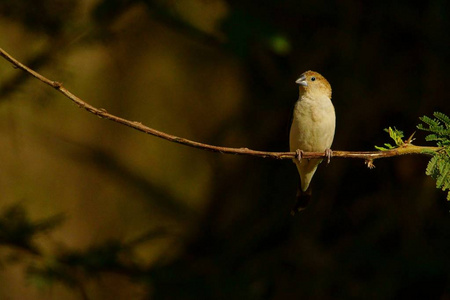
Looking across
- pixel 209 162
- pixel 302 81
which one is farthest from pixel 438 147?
pixel 209 162

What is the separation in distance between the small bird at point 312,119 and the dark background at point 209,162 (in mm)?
2547

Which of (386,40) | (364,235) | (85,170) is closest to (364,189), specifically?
(364,235)

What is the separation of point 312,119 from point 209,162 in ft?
13.8

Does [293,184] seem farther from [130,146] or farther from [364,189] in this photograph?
[130,146]

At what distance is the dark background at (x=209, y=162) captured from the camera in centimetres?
586

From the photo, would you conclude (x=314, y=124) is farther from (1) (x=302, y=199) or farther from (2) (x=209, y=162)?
(2) (x=209, y=162)

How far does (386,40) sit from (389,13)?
0.33 metres

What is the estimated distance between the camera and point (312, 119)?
9.34 feet

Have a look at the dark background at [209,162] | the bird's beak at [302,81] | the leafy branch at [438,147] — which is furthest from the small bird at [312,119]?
the dark background at [209,162]

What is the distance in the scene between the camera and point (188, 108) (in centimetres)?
686

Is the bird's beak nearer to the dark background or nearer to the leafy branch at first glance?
the leafy branch

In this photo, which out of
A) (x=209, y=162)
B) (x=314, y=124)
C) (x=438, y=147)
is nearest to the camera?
(x=438, y=147)

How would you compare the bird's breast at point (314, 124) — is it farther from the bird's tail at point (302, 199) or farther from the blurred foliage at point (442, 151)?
the blurred foliage at point (442, 151)

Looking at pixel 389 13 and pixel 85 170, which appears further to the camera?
pixel 85 170
